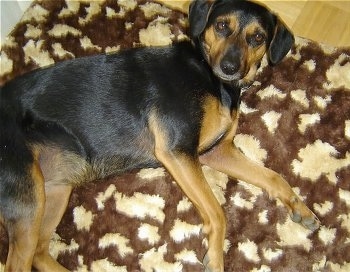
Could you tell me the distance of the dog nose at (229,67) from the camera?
303cm

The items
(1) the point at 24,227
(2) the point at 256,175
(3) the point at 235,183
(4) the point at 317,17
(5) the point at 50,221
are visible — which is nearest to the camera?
(1) the point at 24,227

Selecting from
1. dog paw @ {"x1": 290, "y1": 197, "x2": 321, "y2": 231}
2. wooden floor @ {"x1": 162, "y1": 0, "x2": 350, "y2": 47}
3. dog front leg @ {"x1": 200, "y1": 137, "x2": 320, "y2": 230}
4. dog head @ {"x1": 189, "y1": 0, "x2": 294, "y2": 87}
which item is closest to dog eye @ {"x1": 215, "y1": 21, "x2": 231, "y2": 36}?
dog head @ {"x1": 189, "y1": 0, "x2": 294, "y2": 87}

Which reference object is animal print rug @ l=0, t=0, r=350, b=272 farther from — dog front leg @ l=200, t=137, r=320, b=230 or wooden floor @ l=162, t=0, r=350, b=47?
wooden floor @ l=162, t=0, r=350, b=47

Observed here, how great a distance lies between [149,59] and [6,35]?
1555 mm

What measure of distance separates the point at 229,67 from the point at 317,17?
1907mm

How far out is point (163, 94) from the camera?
3.07 m

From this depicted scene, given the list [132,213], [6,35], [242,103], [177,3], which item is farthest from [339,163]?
[6,35]

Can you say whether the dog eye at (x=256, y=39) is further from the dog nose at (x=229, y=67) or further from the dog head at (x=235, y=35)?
the dog nose at (x=229, y=67)

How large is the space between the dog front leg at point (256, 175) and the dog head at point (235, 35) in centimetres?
50

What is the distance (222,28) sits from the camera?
3141 mm

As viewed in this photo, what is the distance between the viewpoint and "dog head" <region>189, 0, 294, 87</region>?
308cm

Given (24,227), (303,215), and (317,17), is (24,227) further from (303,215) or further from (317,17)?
(317,17)

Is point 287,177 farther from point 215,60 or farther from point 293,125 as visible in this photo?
point 215,60

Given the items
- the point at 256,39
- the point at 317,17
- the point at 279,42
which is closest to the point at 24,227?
the point at 256,39
